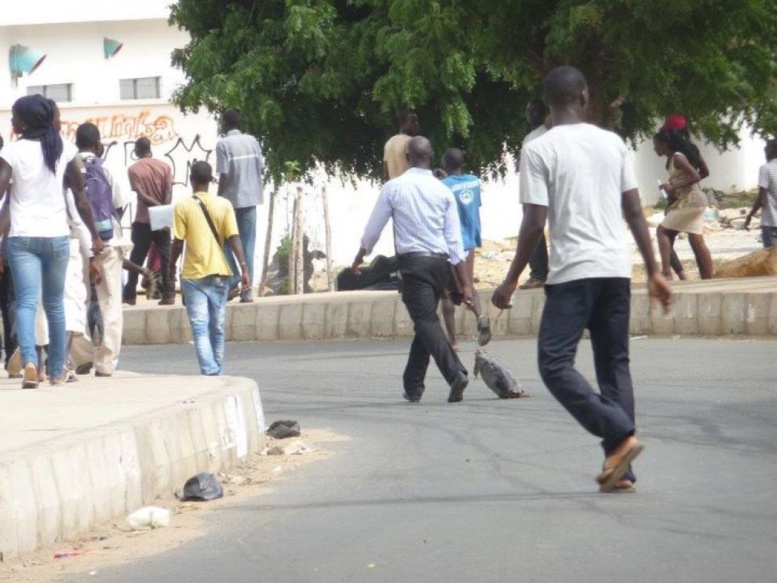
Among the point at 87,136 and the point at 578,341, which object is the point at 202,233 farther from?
the point at 578,341

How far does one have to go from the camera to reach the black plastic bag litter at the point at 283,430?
1013cm

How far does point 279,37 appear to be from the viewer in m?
23.1

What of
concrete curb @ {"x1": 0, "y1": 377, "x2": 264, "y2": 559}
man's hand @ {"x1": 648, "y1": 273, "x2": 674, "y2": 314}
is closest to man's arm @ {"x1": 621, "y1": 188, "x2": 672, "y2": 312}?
man's hand @ {"x1": 648, "y1": 273, "x2": 674, "y2": 314}

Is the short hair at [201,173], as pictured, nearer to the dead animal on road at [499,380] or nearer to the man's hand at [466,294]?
the man's hand at [466,294]

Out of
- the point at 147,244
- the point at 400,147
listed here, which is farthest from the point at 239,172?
the point at 400,147

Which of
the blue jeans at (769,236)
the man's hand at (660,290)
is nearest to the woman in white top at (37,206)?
the man's hand at (660,290)

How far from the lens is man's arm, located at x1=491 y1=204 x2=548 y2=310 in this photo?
734 centimetres

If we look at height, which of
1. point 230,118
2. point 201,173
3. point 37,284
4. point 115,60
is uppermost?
point 115,60

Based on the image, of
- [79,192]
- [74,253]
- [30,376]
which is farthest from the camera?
[74,253]

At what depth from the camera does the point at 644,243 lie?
24.4 feet

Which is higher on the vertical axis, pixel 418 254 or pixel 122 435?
pixel 418 254

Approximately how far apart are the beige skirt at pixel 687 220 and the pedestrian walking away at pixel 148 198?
5193 millimetres

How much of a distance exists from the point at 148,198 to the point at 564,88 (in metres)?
11.2

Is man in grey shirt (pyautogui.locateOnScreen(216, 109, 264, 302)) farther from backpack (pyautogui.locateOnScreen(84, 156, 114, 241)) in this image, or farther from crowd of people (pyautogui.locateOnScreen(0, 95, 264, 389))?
backpack (pyautogui.locateOnScreen(84, 156, 114, 241))
